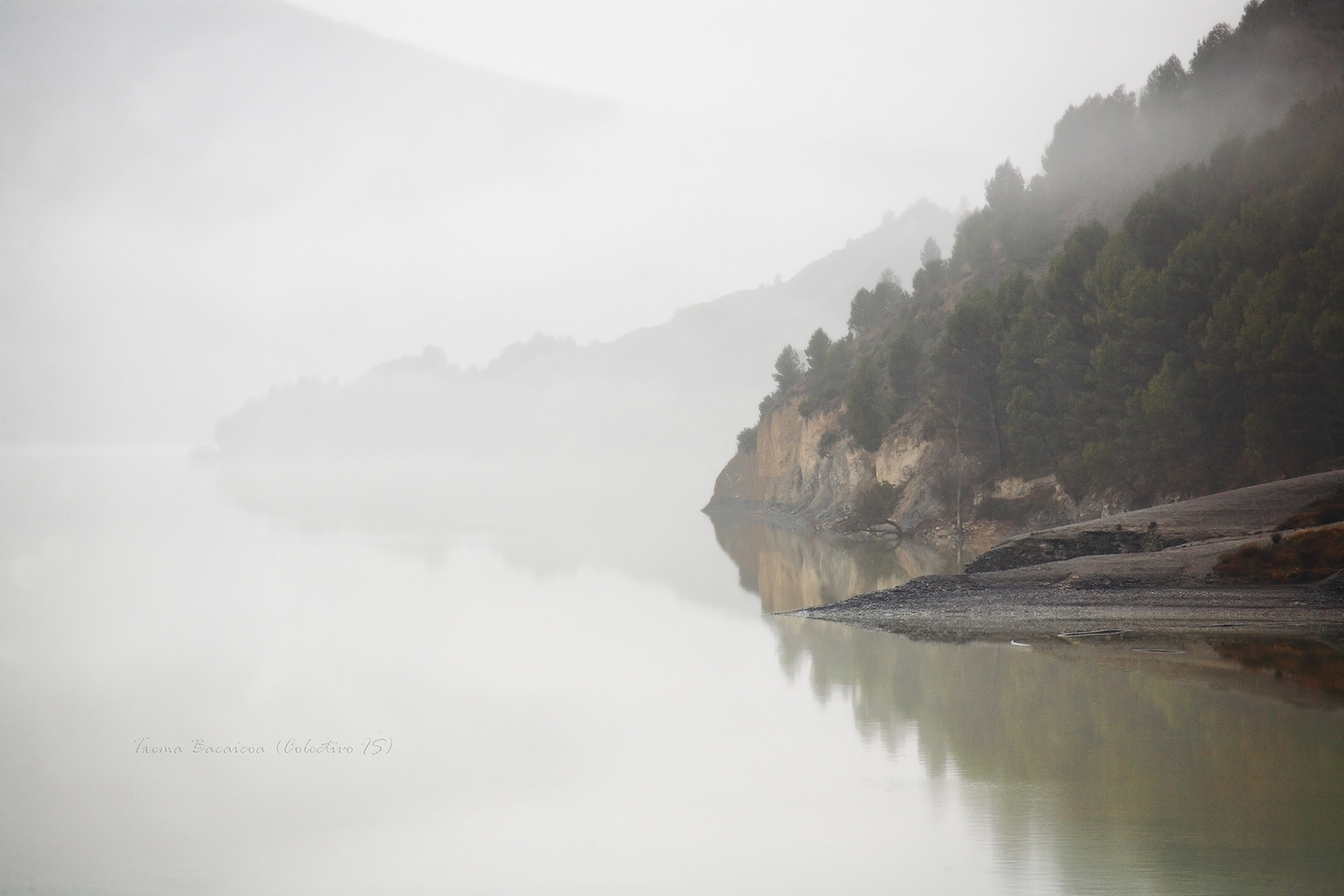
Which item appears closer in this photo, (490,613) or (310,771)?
(310,771)

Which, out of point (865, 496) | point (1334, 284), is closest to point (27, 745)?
point (1334, 284)

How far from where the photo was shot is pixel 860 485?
53.5 metres

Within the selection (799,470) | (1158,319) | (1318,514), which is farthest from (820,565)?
(799,470)

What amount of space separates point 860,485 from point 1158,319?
2013 cm

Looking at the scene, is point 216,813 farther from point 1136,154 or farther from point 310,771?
point 1136,154

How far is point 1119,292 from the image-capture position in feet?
124

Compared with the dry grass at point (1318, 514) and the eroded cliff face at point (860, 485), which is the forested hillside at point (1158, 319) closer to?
the eroded cliff face at point (860, 485)

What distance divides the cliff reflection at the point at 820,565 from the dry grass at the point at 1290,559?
31.5ft

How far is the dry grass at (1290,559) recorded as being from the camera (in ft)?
70.6

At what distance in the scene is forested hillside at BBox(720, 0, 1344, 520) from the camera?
30.7 m

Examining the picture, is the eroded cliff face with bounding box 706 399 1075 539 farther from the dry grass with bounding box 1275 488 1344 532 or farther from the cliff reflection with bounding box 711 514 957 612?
the dry grass with bounding box 1275 488 1344 532

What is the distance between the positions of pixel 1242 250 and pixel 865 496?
2011 centimetres

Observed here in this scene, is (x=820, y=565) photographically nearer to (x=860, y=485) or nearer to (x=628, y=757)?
(x=860, y=485)

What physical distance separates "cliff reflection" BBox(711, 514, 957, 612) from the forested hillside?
15.8ft
